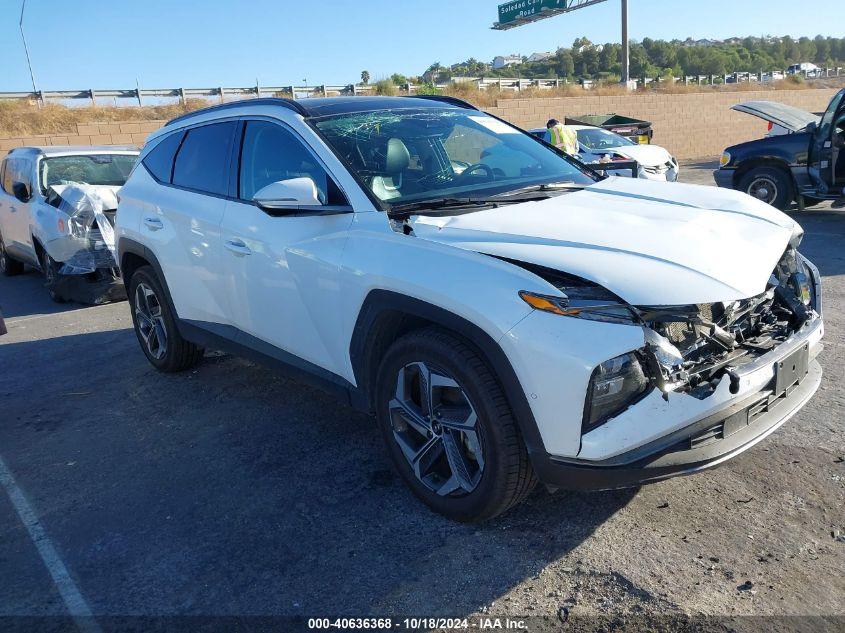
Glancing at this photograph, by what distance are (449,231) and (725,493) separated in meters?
1.74

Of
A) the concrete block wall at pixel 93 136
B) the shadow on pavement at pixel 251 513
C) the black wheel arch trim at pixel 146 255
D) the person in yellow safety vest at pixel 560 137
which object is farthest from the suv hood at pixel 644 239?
the concrete block wall at pixel 93 136

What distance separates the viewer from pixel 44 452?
430cm

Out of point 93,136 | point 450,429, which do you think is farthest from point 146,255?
point 93,136

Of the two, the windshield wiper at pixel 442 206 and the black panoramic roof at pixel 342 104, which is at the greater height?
the black panoramic roof at pixel 342 104

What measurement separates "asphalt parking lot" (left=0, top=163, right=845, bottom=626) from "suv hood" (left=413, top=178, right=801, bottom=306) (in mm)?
1055

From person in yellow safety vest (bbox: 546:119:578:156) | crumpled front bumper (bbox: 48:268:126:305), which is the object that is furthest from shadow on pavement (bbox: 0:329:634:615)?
person in yellow safety vest (bbox: 546:119:578:156)

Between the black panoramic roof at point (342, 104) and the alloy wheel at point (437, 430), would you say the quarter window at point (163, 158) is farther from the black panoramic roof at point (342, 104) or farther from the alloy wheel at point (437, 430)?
the alloy wheel at point (437, 430)

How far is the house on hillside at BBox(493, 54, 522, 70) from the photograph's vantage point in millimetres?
107012

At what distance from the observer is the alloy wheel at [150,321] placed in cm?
536

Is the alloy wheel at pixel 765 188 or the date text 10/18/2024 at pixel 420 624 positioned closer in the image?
the date text 10/18/2024 at pixel 420 624

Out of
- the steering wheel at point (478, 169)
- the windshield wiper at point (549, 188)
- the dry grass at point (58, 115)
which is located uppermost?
the dry grass at point (58, 115)

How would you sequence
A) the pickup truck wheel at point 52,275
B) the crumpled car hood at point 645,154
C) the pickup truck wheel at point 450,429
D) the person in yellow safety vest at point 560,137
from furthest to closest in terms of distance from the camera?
the crumpled car hood at point 645,154
the person in yellow safety vest at point 560,137
the pickup truck wheel at point 52,275
the pickup truck wheel at point 450,429

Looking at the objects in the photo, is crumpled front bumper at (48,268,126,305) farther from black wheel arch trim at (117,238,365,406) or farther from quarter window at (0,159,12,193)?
black wheel arch trim at (117,238,365,406)

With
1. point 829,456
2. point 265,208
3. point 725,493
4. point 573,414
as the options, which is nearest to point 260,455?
point 265,208
